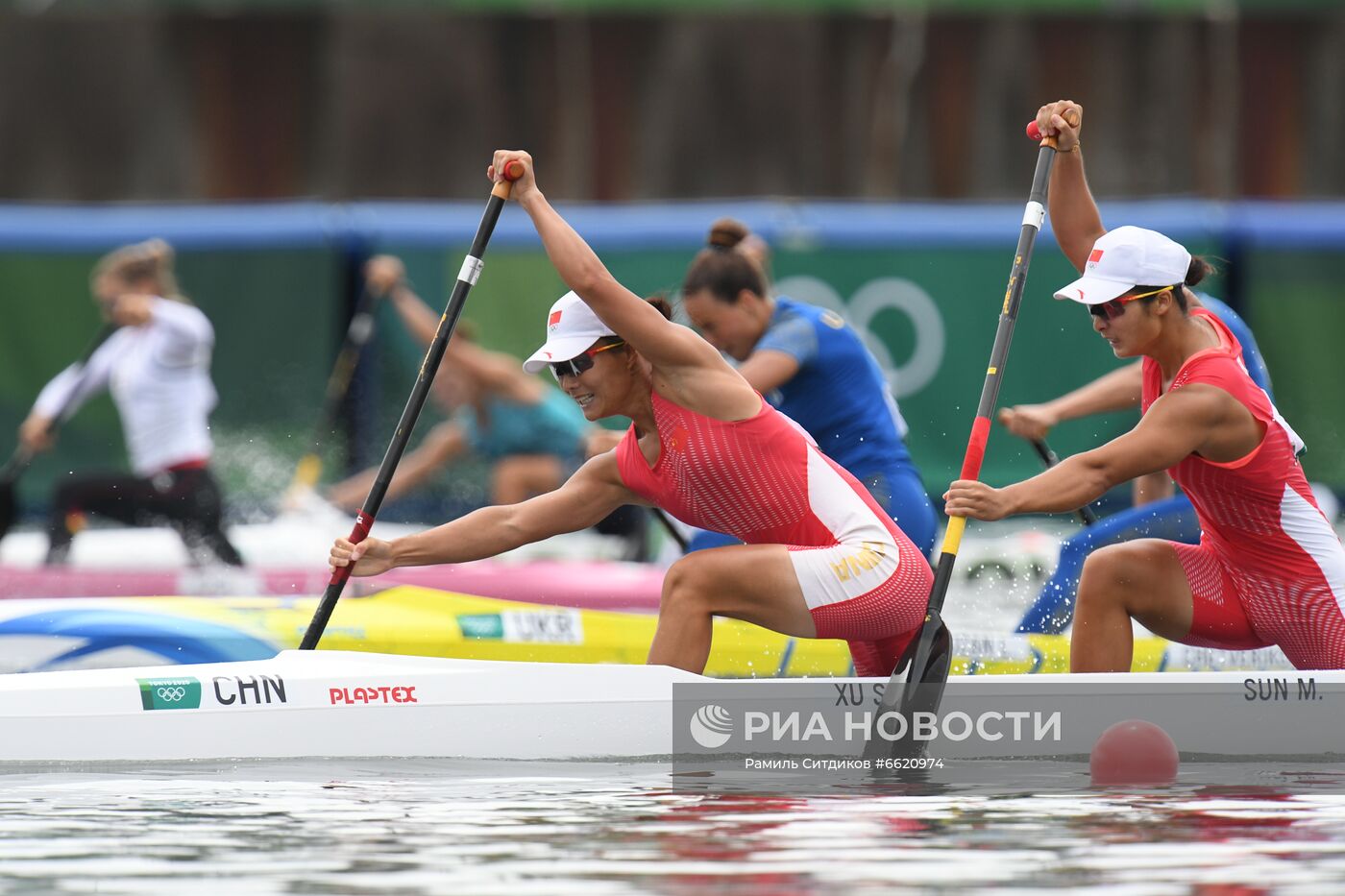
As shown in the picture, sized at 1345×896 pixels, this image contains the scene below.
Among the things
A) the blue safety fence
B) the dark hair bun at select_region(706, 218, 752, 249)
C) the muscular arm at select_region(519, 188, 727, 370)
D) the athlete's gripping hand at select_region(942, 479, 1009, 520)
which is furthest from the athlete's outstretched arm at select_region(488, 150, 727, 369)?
the blue safety fence

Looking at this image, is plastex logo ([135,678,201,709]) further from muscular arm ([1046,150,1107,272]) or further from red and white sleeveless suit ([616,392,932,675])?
muscular arm ([1046,150,1107,272])

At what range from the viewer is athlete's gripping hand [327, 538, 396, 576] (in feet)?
19.8

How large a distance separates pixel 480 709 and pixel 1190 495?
77.3 inches

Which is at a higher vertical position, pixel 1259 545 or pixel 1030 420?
pixel 1030 420

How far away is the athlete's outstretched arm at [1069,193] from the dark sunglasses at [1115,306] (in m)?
0.58

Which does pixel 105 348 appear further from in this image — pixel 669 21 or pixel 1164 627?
pixel 1164 627

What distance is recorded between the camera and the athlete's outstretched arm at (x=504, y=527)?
19.2 feet

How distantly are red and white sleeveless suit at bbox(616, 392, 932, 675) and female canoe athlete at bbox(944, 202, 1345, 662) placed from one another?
0.86 ft

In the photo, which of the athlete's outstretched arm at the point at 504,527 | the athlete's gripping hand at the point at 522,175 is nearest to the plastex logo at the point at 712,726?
the athlete's outstretched arm at the point at 504,527

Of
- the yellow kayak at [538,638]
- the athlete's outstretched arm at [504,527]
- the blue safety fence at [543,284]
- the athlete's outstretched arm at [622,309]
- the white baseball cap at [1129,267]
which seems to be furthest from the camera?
the blue safety fence at [543,284]

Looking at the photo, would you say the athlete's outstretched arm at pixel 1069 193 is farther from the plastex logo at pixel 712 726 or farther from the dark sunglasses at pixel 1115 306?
the plastex logo at pixel 712 726

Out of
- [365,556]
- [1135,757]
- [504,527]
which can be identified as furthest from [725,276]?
[1135,757]

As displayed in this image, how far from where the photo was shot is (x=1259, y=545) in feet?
19.1

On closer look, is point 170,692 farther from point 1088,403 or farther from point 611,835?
point 1088,403
